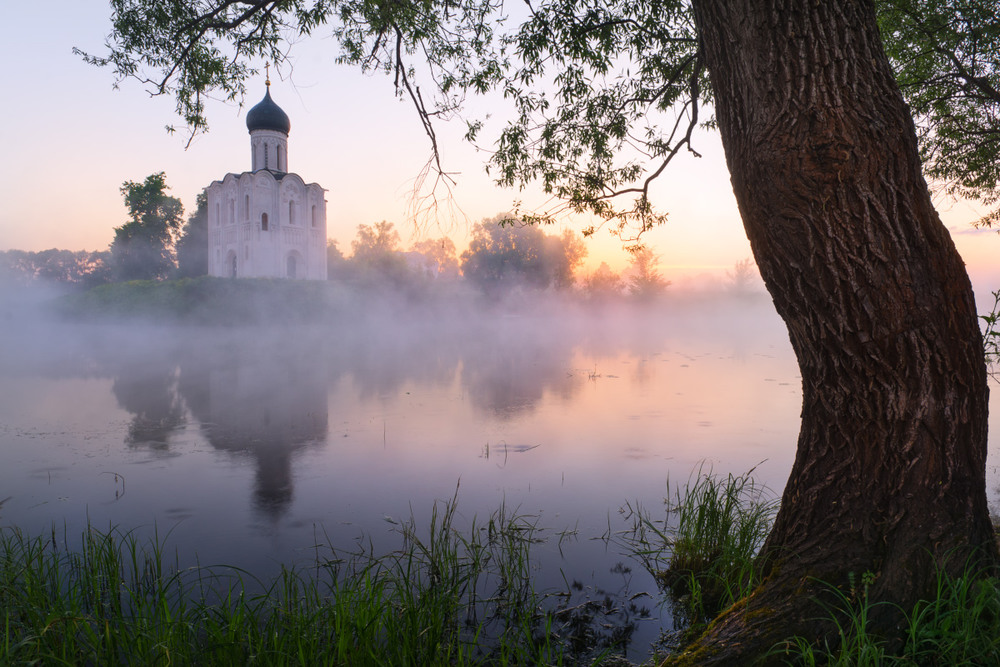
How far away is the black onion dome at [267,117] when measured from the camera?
37.2 metres

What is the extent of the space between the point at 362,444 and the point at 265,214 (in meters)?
34.6

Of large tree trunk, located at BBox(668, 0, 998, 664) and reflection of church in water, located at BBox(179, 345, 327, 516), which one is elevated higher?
large tree trunk, located at BBox(668, 0, 998, 664)

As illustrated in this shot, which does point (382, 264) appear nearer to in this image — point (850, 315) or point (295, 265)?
point (295, 265)

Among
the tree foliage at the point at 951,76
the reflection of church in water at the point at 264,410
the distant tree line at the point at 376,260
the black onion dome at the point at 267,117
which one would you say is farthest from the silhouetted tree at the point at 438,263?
the tree foliage at the point at 951,76

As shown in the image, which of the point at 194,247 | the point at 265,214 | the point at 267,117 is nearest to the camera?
the point at 267,117

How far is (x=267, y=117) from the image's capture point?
37656 millimetres

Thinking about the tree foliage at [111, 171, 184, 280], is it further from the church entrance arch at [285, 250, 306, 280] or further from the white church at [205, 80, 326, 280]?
the church entrance arch at [285, 250, 306, 280]

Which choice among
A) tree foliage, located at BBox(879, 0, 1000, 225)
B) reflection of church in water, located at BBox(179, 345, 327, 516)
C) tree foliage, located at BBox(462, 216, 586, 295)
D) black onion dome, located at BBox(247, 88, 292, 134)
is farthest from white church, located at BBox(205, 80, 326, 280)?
tree foliage, located at BBox(879, 0, 1000, 225)

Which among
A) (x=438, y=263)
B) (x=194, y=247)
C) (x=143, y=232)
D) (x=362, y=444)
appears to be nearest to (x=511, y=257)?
(x=438, y=263)

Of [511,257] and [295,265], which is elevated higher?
[511,257]

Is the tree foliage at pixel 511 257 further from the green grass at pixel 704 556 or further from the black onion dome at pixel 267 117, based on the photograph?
the green grass at pixel 704 556

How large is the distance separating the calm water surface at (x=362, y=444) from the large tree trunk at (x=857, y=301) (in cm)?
135

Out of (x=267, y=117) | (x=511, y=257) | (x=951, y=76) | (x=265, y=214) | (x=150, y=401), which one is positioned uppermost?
(x=267, y=117)

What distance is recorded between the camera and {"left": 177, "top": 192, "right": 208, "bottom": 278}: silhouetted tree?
144 ft
